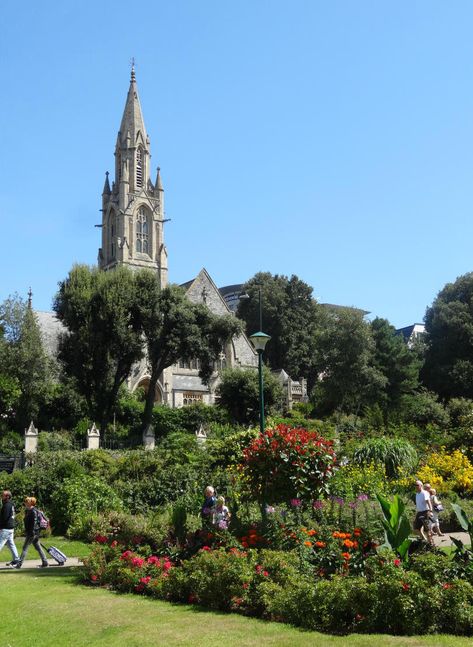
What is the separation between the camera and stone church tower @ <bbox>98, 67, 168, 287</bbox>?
6278 cm

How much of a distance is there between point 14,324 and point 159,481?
2668 cm

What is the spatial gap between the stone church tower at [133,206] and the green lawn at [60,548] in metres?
45.1

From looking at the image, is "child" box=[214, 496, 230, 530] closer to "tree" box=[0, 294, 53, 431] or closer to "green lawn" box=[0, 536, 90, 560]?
"green lawn" box=[0, 536, 90, 560]

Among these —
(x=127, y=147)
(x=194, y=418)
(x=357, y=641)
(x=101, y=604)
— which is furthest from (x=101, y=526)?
(x=127, y=147)

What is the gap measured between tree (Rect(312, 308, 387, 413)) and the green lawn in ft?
109

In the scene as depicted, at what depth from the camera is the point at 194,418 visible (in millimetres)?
45281

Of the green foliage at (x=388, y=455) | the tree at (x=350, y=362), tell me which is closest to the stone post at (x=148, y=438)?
the green foliage at (x=388, y=455)

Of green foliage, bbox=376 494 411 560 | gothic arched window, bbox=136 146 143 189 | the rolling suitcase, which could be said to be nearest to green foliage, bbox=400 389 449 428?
the rolling suitcase

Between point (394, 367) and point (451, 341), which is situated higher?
A: point (451, 341)

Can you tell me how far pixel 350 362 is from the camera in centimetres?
Answer: 4841

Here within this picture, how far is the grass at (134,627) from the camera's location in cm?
729

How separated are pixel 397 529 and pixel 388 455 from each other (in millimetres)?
14981

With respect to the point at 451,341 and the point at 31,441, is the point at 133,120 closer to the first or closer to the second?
the point at 451,341

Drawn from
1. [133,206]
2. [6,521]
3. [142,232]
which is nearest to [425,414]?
[142,232]
